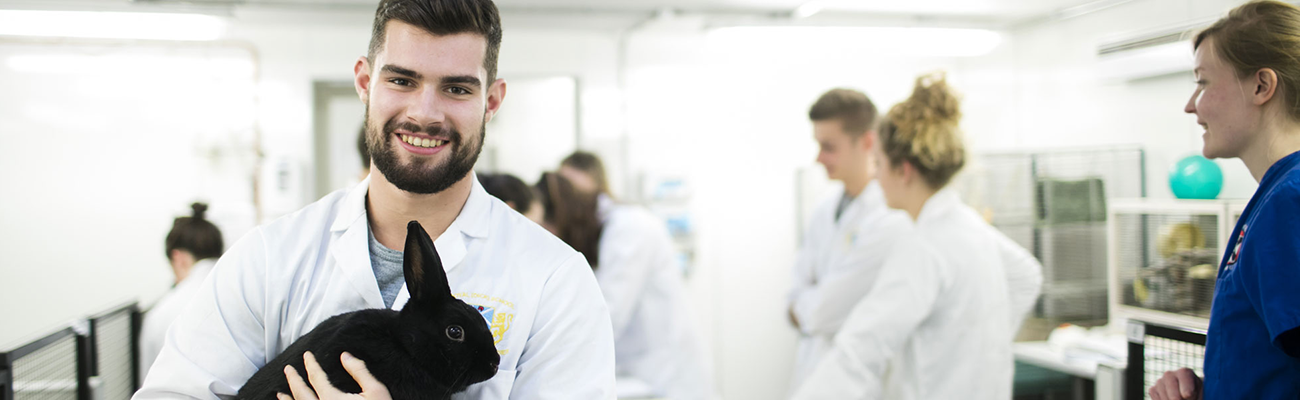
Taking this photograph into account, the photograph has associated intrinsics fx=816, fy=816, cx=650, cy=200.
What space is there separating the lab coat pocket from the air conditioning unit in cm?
389

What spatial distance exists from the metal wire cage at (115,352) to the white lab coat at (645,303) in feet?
5.56

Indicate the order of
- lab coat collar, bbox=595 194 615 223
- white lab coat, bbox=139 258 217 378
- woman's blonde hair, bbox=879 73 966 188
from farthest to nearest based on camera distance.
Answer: lab coat collar, bbox=595 194 615 223, white lab coat, bbox=139 258 217 378, woman's blonde hair, bbox=879 73 966 188

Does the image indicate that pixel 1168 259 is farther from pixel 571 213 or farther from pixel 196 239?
pixel 196 239

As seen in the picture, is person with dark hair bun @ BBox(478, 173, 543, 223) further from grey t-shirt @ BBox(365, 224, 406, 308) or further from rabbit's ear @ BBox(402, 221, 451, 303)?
rabbit's ear @ BBox(402, 221, 451, 303)

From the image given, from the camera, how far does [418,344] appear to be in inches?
43.3

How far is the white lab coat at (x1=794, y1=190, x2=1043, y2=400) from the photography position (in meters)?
2.33

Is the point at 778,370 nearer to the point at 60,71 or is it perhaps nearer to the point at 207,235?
the point at 207,235

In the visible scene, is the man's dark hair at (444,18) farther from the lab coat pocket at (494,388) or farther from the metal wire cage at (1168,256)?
the metal wire cage at (1168,256)

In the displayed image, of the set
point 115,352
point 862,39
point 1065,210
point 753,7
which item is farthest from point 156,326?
point 1065,210

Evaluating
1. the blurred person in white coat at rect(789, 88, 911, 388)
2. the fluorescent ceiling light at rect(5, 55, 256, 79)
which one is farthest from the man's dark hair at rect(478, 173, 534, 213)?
the fluorescent ceiling light at rect(5, 55, 256, 79)

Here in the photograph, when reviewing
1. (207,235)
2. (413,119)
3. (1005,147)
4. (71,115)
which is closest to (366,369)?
(413,119)

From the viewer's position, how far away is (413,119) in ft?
4.04

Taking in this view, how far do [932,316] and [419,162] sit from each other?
169 centimetres

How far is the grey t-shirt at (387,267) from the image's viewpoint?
1.35m
